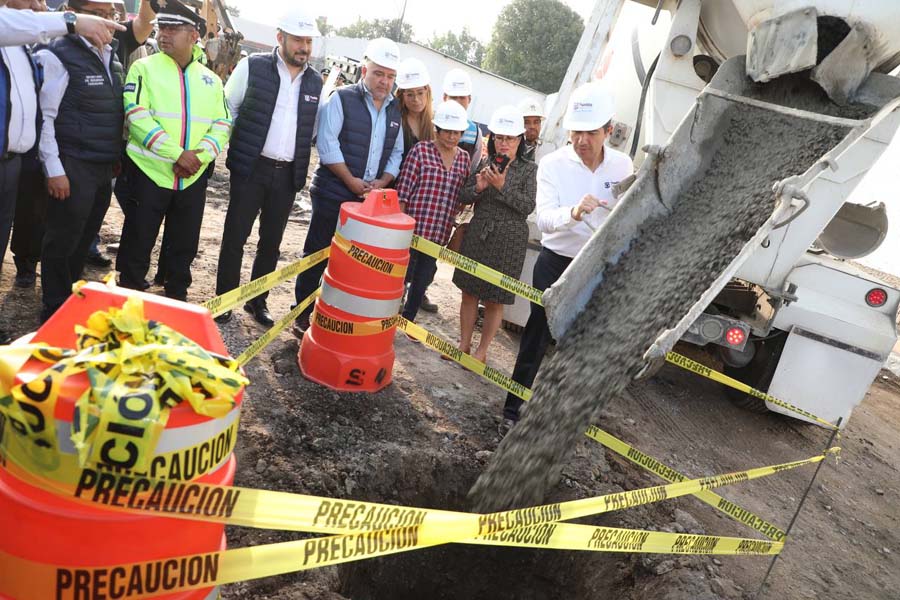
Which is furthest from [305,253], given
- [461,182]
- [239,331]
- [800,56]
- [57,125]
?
[800,56]

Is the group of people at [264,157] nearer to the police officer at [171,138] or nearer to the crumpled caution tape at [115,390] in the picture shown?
the police officer at [171,138]

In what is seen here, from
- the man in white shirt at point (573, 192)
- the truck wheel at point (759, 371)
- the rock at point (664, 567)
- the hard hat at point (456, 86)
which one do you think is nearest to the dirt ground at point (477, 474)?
the rock at point (664, 567)

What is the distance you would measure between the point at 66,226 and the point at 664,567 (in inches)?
168

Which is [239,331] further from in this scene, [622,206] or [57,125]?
[622,206]

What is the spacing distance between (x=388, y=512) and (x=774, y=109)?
3347mm

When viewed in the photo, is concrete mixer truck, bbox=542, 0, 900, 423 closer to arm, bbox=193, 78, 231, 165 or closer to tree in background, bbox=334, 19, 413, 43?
arm, bbox=193, 78, 231, 165

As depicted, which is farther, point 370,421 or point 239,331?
point 239,331

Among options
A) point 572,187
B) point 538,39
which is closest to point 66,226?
point 572,187

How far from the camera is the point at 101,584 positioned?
1622 millimetres

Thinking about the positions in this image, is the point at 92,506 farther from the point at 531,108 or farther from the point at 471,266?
the point at 531,108

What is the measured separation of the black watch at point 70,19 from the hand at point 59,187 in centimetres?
109

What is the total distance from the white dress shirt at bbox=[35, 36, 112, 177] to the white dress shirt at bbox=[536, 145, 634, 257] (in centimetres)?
301

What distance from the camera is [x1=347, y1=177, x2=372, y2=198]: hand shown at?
4906 millimetres

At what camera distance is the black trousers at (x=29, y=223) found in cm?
Result: 496
